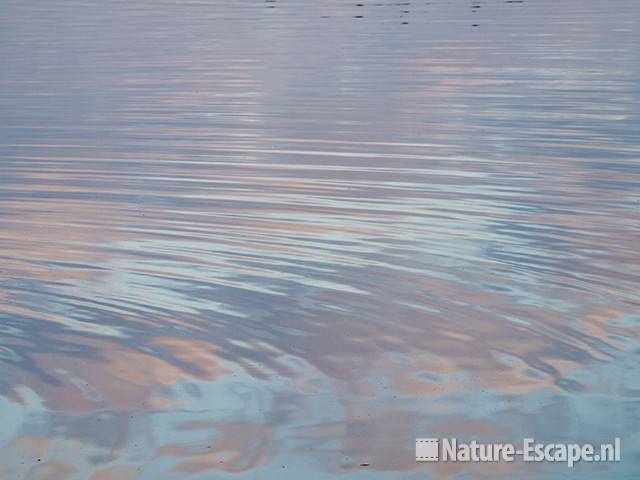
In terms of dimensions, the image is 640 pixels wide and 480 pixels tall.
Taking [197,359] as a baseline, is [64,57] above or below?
above

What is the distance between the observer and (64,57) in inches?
624

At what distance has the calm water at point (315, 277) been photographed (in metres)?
3.71

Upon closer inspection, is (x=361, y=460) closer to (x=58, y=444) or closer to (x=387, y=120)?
(x=58, y=444)

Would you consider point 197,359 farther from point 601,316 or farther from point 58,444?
point 601,316

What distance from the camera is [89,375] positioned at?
165 inches

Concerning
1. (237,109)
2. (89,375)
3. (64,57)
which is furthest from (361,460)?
(64,57)

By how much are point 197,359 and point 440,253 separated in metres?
1.67

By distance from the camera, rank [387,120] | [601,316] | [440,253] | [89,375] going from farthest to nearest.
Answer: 1. [387,120]
2. [440,253]
3. [601,316]
4. [89,375]

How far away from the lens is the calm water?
3713 millimetres

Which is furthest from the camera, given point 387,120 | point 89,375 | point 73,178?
point 387,120

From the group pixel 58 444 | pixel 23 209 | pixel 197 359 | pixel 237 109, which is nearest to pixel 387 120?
pixel 237 109

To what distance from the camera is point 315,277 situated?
533 cm

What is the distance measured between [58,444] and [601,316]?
2097 millimetres

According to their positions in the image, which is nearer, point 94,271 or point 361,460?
point 361,460
